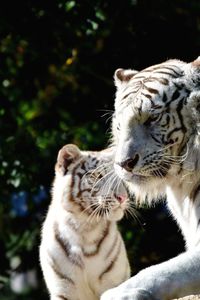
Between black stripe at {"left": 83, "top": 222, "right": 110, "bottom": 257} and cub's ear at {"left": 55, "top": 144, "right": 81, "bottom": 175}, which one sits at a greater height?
cub's ear at {"left": 55, "top": 144, "right": 81, "bottom": 175}

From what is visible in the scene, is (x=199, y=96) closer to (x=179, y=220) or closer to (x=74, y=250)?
(x=179, y=220)

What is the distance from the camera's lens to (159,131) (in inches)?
242

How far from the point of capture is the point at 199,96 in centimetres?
613

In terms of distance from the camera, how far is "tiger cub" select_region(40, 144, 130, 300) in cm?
772

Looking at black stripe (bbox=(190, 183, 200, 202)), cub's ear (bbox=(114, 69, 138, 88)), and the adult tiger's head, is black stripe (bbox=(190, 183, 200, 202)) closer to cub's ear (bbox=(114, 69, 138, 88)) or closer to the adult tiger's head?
the adult tiger's head

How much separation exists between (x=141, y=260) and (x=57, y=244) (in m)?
3.12

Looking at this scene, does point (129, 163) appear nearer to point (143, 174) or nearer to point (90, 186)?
point (143, 174)

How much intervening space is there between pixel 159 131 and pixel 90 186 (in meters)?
1.95

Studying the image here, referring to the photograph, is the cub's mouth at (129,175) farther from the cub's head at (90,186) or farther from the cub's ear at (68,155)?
the cub's ear at (68,155)

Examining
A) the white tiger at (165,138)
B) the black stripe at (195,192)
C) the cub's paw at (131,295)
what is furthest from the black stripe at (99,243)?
the cub's paw at (131,295)

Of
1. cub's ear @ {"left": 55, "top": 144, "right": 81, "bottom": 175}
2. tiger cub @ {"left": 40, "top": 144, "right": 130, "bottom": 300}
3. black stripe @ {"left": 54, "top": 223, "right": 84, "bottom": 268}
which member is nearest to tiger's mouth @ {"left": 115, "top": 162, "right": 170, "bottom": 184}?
tiger cub @ {"left": 40, "top": 144, "right": 130, "bottom": 300}

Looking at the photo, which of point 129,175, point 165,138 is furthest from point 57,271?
point 165,138

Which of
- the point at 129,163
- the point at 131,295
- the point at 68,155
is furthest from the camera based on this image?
the point at 68,155

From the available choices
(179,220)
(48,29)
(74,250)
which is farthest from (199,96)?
(48,29)
